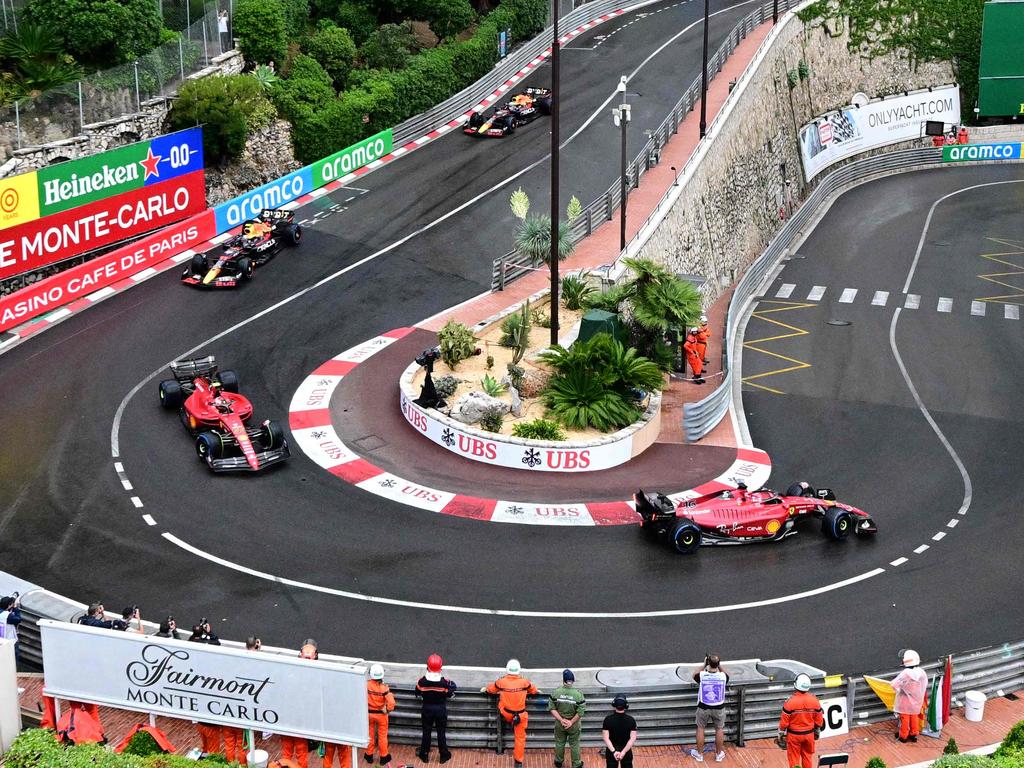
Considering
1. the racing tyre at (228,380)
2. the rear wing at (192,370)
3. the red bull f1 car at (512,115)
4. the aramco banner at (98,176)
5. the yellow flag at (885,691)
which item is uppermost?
the aramco banner at (98,176)

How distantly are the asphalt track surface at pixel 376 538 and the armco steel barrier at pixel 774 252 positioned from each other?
4.00 ft

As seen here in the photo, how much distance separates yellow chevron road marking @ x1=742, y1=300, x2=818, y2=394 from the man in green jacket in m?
18.2

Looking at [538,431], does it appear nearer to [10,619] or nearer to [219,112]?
[10,619]

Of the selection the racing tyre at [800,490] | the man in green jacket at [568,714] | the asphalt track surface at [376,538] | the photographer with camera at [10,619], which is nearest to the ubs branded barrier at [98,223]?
the asphalt track surface at [376,538]

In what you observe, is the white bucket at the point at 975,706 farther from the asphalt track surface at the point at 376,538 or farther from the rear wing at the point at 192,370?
the rear wing at the point at 192,370

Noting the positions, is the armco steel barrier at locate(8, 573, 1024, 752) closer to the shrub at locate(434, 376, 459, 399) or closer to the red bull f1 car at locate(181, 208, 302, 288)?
the shrub at locate(434, 376, 459, 399)

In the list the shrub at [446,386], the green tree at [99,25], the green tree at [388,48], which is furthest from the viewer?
the green tree at [388,48]

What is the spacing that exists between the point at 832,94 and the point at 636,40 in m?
9.24

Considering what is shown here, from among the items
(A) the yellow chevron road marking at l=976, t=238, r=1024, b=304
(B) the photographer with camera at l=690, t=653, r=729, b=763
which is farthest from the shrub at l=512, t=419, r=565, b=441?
(A) the yellow chevron road marking at l=976, t=238, r=1024, b=304

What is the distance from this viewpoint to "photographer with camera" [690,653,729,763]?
1845 centimetres

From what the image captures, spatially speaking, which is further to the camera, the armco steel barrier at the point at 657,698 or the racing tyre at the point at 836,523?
the racing tyre at the point at 836,523

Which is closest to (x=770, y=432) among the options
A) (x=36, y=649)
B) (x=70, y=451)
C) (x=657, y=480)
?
(x=657, y=480)

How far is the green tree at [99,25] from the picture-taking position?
42438 millimetres

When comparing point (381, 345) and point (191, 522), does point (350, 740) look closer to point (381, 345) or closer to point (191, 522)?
point (191, 522)
